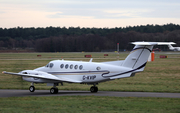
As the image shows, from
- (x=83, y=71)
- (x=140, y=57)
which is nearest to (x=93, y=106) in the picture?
(x=83, y=71)

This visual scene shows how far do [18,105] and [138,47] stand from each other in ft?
33.0

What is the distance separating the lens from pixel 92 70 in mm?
22391

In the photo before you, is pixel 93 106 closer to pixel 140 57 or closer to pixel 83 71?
pixel 83 71

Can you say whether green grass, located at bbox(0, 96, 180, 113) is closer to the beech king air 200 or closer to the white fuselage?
the beech king air 200

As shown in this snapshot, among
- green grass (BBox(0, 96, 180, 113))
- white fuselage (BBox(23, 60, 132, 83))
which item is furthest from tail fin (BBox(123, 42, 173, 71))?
green grass (BBox(0, 96, 180, 113))

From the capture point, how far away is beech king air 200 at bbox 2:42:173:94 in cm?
2142

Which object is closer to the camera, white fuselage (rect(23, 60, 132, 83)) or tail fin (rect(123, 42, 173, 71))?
tail fin (rect(123, 42, 173, 71))

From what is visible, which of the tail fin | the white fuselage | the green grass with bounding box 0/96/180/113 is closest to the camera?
the green grass with bounding box 0/96/180/113

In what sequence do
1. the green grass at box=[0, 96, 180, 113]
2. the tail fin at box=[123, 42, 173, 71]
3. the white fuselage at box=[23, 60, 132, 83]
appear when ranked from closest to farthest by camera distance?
the green grass at box=[0, 96, 180, 113] → the tail fin at box=[123, 42, 173, 71] → the white fuselage at box=[23, 60, 132, 83]

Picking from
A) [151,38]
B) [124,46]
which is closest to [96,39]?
[124,46]

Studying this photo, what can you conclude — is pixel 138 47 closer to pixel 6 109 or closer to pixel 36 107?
pixel 36 107

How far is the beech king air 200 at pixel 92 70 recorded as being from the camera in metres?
21.4

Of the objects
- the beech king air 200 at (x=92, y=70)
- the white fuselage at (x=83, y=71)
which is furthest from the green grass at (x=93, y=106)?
the white fuselage at (x=83, y=71)

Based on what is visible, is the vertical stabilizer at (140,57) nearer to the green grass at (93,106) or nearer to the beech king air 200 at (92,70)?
the beech king air 200 at (92,70)
